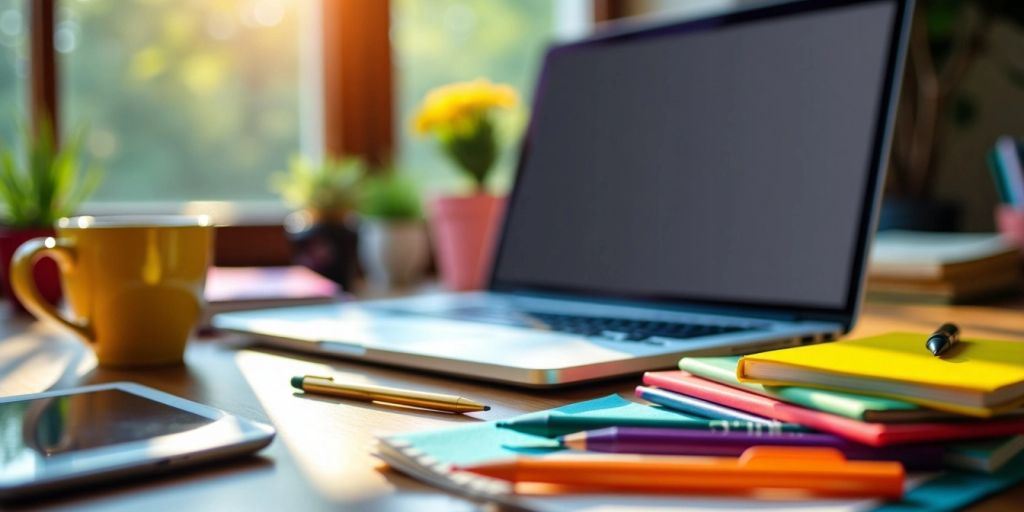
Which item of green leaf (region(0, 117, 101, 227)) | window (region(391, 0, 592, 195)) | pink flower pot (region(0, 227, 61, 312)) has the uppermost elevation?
window (region(391, 0, 592, 195))

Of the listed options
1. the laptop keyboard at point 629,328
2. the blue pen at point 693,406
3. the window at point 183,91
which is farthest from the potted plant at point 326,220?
the blue pen at point 693,406

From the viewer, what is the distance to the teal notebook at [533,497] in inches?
13.6

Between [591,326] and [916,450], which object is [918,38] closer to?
[591,326]

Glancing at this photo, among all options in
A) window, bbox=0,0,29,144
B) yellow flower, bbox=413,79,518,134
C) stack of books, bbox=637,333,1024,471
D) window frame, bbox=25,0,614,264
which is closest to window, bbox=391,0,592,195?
window frame, bbox=25,0,614,264

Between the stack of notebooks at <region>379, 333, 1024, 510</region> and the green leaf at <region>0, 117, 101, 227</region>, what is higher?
the green leaf at <region>0, 117, 101, 227</region>

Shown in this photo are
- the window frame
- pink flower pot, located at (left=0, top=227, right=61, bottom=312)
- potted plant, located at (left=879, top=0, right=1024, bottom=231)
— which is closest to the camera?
pink flower pot, located at (left=0, top=227, right=61, bottom=312)

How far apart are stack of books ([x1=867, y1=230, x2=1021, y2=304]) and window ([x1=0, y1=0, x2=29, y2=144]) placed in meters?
1.12

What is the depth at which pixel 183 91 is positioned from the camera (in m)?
1.43

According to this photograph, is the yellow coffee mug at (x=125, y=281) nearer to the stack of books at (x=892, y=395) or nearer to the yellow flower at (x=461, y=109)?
the stack of books at (x=892, y=395)

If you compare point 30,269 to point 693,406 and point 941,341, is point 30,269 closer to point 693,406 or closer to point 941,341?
point 693,406

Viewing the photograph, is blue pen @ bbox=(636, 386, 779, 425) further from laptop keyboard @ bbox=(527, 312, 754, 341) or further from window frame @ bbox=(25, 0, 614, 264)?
window frame @ bbox=(25, 0, 614, 264)

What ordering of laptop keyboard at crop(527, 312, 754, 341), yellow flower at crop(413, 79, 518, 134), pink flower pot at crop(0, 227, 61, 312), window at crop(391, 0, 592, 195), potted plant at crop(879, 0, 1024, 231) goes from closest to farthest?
laptop keyboard at crop(527, 312, 754, 341), pink flower pot at crop(0, 227, 61, 312), yellow flower at crop(413, 79, 518, 134), window at crop(391, 0, 592, 195), potted plant at crop(879, 0, 1024, 231)

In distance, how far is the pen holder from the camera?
1181 mm

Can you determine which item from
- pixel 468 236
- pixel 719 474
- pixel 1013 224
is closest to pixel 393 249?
pixel 468 236
